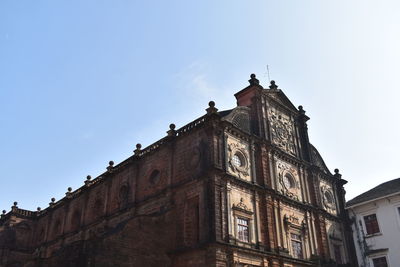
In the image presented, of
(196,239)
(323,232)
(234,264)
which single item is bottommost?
(234,264)

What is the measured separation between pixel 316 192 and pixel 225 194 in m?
9.44

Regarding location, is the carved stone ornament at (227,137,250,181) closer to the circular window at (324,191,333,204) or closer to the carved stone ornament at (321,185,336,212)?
the carved stone ornament at (321,185,336,212)

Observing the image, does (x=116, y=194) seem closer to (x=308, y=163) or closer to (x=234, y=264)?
(x=234, y=264)

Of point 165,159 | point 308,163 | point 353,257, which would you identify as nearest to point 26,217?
point 165,159

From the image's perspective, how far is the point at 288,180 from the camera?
991 inches

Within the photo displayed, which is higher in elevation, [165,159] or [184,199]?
[165,159]

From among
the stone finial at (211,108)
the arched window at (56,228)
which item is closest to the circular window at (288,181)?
the stone finial at (211,108)

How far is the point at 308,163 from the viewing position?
27203 millimetres

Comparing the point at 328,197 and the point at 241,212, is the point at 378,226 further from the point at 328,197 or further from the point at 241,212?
the point at 241,212

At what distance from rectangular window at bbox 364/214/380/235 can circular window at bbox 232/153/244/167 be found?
12020mm

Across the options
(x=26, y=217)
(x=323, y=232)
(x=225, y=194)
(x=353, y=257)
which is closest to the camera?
(x=225, y=194)

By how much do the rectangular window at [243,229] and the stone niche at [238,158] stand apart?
241cm

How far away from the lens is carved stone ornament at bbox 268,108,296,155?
1017 inches

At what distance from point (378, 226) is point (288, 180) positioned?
7772 mm
